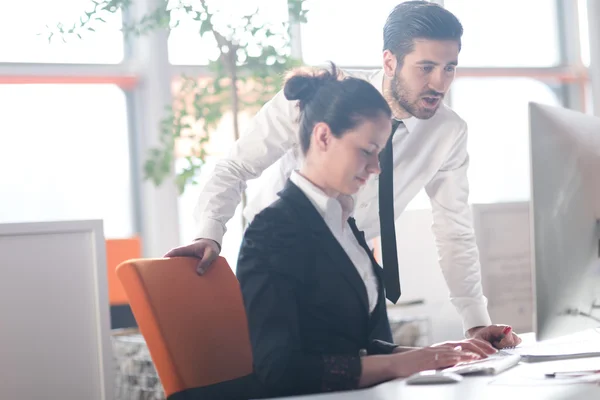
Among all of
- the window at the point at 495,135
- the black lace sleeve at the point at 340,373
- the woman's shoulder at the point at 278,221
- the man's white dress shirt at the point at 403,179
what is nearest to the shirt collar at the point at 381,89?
the man's white dress shirt at the point at 403,179

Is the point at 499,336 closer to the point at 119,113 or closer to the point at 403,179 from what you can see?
the point at 403,179

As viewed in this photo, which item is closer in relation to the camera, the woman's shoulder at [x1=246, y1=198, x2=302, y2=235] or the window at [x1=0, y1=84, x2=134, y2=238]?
the woman's shoulder at [x1=246, y1=198, x2=302, y2=235]

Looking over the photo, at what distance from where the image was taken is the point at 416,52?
1.99m

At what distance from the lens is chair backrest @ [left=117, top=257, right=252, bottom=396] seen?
1.50m

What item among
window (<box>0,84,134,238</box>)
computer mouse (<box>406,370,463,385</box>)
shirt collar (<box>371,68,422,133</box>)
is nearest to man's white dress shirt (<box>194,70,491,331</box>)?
shirt collar (<box>371,68,422,133</box>)

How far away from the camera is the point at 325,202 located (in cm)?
174

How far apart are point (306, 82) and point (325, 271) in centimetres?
39

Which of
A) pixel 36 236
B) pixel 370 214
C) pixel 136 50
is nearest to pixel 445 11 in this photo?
pixel 370 214

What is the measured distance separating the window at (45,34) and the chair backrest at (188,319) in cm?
249

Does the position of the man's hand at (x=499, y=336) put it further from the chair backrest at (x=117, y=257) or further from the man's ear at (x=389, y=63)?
the chair backrest at (x=117, y=257)

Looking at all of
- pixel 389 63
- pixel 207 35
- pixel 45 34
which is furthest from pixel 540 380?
pixel 45 34

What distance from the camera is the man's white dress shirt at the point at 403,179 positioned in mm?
1890

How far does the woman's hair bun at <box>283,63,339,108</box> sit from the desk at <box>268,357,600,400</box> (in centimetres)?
64

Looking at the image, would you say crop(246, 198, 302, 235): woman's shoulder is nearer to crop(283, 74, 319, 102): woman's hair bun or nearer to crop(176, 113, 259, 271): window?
crop(283, 74, 319, 102): woman's hair bun
